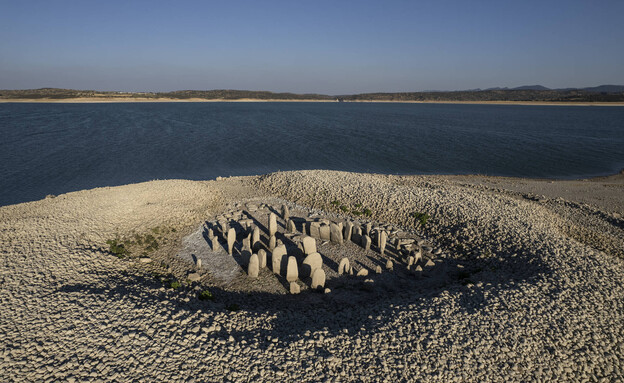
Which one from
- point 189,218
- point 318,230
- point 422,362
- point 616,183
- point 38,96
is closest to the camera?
point 422,362

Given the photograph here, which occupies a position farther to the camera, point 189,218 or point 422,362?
point 189,218

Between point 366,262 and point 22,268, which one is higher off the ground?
point 22,268

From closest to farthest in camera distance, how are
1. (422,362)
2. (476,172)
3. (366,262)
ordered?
1. (422,362)
2. (366,262)
3. (476,172)

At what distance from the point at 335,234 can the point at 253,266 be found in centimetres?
486

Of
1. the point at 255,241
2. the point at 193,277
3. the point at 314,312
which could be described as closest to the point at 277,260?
the point at 255,241

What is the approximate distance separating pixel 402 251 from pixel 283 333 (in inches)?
327

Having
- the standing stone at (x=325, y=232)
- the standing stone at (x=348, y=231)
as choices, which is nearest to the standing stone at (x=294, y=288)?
the standing stone at (x=325, y=232)

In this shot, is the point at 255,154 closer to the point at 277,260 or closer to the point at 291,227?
the point at 291,227

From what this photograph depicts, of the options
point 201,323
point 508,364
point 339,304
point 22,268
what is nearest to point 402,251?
point 339,304

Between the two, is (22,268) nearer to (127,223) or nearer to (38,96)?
(127,223)

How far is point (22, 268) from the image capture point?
11508 mm

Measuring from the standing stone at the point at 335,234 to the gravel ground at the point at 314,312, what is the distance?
12.9ft

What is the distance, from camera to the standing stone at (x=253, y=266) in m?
13.0

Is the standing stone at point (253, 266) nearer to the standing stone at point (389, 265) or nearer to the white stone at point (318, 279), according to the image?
the white stone at point (318, 279)
